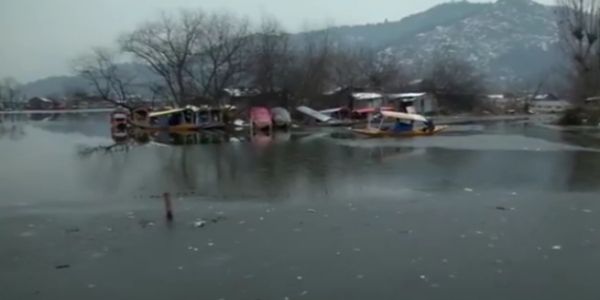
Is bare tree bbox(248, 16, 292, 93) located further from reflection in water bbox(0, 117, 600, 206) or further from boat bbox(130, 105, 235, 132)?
reflection in water bbox(0, 117, 600, 206)

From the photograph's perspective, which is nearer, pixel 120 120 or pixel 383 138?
pixel 383 138

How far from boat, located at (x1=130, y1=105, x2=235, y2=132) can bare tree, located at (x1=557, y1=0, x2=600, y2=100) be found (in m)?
28.0

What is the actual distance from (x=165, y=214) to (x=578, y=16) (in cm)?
4810

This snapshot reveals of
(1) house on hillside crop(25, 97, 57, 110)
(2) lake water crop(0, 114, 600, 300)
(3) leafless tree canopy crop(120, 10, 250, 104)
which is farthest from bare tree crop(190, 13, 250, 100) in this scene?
(1) house on hillside crop(25, 97, 57, 110)

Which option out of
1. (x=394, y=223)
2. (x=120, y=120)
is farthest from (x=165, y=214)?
(x=120, y=120)

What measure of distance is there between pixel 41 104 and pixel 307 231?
520ft

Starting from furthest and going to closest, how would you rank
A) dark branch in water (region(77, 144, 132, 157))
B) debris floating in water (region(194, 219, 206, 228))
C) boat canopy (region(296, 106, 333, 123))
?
boat canopy (region(296, 106, 333, 123)) → dark branch in water (region(77, 144, 132, 157)) → debris floating in water (region(194, 219, 206, 228))

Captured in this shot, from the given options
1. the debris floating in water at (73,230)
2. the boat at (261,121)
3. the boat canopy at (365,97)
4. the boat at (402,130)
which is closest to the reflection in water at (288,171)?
the debris floating in water at (73,230)

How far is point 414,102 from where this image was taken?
230 ft

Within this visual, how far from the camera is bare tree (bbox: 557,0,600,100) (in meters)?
50.8

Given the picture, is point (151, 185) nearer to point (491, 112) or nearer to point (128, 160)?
point (128, 160)

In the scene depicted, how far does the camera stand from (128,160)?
25875 millimetres

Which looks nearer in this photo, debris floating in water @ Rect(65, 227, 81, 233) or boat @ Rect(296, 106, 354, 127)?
debris floating in water @ Rect(65, 227, 81, 233)

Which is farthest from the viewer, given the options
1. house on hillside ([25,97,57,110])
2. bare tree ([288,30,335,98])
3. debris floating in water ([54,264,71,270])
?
house on hillside ([25,97,57,110])
